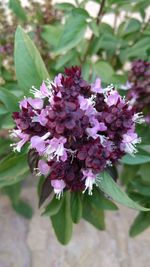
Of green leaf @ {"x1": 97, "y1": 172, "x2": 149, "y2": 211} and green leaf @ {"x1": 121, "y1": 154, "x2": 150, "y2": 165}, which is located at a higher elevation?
green leaf @ {"x1": 121, "y1": 154, "x2": 150, "y2": 165}

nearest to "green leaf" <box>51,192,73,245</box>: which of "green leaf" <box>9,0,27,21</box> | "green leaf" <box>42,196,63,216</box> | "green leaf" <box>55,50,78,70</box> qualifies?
"green leaf" <box>42,196,63,216</box>

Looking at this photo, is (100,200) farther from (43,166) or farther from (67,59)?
(67,59)

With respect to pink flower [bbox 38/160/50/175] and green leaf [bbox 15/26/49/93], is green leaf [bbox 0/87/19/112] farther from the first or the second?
pink flower [bbox 38/160/50/175]

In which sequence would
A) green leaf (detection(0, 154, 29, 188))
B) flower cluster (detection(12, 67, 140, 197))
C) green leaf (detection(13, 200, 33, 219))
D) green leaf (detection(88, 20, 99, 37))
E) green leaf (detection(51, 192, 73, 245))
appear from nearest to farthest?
1. flower cluster (detection(12, 67, 140, 197))
2. green leaf (detection(0, 154, 29, 188))
3. green leaf (detection(51, 192, 73, 245))
4. green leaf (detection(88, 20, 99, 37))
5. green leaf (detection(13, 200, 33, 219))

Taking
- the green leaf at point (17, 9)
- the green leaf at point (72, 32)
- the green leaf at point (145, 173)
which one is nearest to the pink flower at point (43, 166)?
the green leaf at point (72, 32)

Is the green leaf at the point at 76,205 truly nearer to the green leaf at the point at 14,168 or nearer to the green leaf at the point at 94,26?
the green leaf at the point at 14,168

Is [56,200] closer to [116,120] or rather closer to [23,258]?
[116,120]
